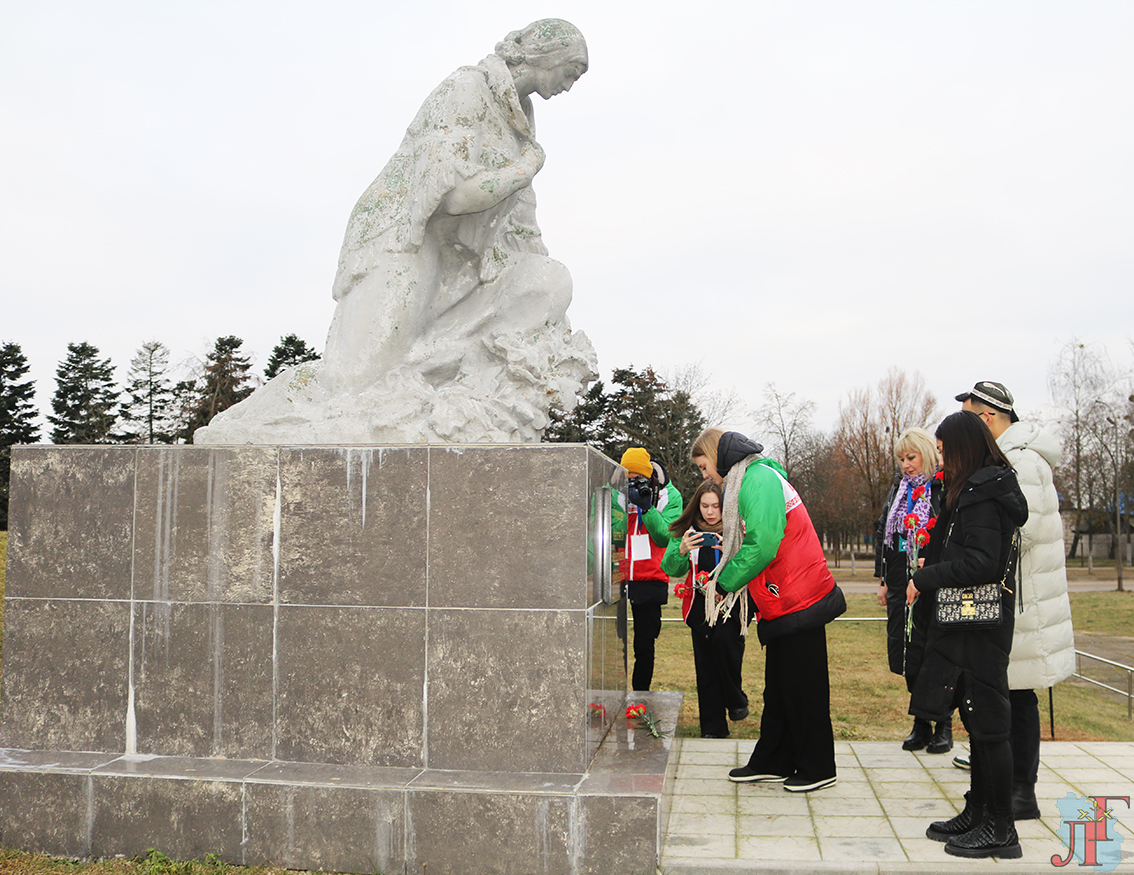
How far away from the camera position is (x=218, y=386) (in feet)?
86.3

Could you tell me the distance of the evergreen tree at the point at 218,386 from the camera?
2683 cm

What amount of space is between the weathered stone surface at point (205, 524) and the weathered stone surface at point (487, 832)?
1138mm

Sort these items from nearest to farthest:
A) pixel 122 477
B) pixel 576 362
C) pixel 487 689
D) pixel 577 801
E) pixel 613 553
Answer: pixel 577 801 < pixel 487 689 < pixel 122 477 < pixel 613 553 < pixel 576 362

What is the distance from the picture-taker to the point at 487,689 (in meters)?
3.55

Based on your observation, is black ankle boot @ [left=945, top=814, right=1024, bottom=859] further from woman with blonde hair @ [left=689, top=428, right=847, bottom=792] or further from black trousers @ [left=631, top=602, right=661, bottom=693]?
black trousers @ [left=631, top=602, right=661, bottom=693]

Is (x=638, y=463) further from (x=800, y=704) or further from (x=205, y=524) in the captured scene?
(x=205, y=524)

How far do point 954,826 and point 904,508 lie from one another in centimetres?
187

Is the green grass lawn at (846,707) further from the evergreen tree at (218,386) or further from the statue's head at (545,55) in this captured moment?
the evergreen tree at (218,386)

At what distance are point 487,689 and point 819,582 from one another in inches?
63.1

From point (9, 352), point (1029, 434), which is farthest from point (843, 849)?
point (9, 352)

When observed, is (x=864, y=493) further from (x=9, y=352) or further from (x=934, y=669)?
(x=9, y=352)

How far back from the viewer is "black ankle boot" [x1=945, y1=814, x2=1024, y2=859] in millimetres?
3275

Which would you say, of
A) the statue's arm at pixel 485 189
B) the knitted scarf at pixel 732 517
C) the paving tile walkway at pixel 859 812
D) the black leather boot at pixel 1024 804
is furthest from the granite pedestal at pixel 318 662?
the black leather boot at pixel 1024 804

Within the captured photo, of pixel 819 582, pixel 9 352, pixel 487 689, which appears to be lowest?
pixel 487 689
